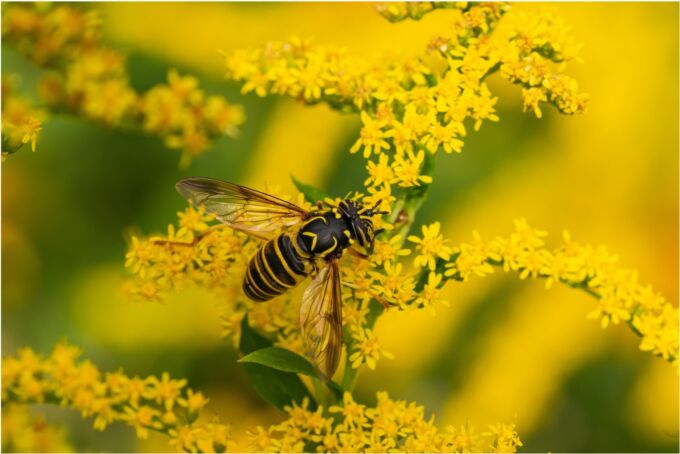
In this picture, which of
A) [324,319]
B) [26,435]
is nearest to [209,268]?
[324,319]

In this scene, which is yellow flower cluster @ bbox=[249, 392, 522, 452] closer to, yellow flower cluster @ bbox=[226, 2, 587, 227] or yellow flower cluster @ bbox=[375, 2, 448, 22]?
yellow flower cluster @ bbox=[226, 2, 587, 227]

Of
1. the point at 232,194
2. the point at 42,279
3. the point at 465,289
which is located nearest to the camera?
the point at 232,194

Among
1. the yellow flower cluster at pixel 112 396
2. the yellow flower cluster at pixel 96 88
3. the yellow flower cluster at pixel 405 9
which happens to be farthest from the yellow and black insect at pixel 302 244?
the yellow flower cluster at pixel 96 88

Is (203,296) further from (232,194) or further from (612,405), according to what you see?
(612,405)

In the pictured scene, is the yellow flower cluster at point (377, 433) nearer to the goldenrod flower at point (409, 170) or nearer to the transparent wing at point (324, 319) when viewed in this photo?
the transparent wing at point (324, 319)

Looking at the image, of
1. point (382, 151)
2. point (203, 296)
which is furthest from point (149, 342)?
point (382, 151)

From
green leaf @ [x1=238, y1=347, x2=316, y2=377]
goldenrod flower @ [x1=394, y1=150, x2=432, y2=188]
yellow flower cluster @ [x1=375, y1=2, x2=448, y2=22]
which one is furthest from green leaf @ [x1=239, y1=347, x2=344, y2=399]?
yellow flower cluster @ [x1=375, y1=2, x2=448, y2=22]
